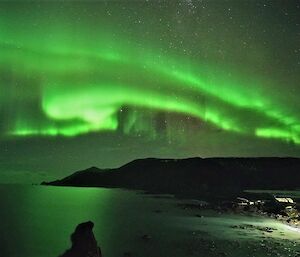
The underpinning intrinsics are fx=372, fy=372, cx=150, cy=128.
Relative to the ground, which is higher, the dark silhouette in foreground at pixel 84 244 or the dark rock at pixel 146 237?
the dark silhouette in foreground at pixel 84 244

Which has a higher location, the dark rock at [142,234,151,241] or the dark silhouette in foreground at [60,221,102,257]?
the dark silhouette in foreground at [60,221,102,257]

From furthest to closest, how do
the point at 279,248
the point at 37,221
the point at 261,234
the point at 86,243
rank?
the point at 37,221, the point at 261,234, the point at 279,248, the point at 86,243

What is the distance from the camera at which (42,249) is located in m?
46.9

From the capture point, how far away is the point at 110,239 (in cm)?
5225

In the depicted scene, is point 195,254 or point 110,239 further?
point 110,239

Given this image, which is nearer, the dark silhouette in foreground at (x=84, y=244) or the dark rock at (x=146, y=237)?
the dark silhouette in foreground at (x=84, y=244)

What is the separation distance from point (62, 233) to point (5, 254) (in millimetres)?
20029

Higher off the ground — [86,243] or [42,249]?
[86,243]

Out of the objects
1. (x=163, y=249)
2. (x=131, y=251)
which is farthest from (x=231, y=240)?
(x=131, y=251)

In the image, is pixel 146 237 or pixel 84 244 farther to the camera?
pixel 146 237

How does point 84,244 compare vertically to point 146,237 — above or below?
above

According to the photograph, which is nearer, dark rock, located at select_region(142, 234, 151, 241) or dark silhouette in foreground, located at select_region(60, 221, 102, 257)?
dark silhouette in foreground, located at select_region(60, 221, 102, 257)

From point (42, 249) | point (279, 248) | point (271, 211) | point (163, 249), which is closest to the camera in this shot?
point (279, 248)

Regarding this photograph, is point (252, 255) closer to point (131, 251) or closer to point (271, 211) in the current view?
point (131, 251)
